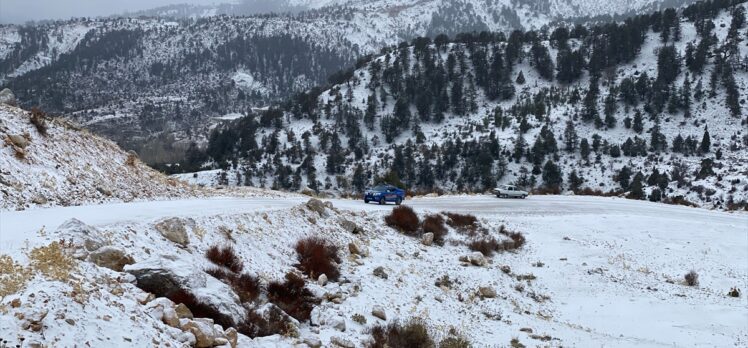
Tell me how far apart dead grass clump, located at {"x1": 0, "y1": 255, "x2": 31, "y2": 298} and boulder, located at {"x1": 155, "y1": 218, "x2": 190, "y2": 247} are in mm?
4748

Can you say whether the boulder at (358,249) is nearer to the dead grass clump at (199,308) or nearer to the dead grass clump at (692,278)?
the dead grass clump at (199,308)

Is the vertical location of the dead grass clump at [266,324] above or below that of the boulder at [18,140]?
below

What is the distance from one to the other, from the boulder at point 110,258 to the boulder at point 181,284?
23cm

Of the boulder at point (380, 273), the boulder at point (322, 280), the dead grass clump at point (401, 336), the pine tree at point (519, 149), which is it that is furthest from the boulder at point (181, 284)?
the pine tree at point (519, 149)

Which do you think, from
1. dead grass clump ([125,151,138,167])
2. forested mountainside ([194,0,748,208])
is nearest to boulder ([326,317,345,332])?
dead grass clump ([125,151,138,167])

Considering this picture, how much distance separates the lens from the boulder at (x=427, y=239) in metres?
24.0

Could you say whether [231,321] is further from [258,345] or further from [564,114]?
[564,114]

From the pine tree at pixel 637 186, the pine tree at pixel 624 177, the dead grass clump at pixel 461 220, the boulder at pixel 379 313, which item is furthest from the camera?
the pine tree at pixel 624 177

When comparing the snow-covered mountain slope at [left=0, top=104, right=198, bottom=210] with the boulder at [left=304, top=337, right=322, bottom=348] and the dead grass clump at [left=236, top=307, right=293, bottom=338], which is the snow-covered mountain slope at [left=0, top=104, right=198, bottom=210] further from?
the boulder at [left=304, top=337, right=322, bottom=348]

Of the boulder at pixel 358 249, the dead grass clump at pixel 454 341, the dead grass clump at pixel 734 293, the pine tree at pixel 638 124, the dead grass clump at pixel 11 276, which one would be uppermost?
the pine tree at pixel 638 124

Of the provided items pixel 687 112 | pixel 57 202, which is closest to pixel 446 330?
pixel 57 202

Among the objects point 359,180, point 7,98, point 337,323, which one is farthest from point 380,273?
point 359,180

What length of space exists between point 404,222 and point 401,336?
13.2 meters

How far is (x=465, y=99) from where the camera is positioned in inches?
5128
